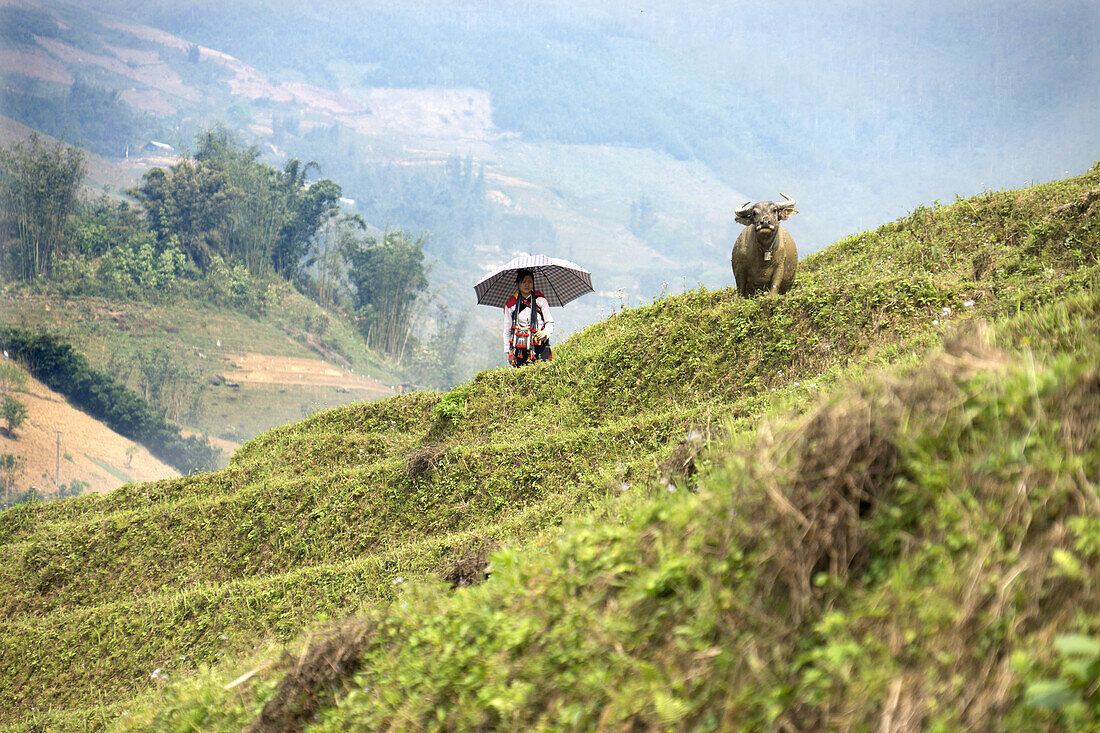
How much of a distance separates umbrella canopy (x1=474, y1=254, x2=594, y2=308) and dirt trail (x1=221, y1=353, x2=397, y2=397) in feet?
147

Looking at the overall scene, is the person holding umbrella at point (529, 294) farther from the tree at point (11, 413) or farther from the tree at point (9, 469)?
the tree at point (11, 413)

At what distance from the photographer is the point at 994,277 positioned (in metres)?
7.79

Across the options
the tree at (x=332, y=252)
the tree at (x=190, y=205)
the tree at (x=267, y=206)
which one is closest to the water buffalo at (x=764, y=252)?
the tree at (x=190, y=205)

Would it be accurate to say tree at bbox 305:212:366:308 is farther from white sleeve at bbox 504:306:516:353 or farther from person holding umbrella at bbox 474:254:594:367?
white sleeve at bbox 504:306:516:353

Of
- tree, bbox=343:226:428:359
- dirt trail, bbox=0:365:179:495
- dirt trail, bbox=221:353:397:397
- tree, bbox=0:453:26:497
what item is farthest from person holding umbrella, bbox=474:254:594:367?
tree, bbox=343:226:428:359

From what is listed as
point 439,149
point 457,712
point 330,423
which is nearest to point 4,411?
point 330,423

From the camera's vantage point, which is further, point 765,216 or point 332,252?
point 332,252

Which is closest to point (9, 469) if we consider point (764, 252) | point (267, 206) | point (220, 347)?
point (220, 347)

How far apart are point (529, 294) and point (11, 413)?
32832 millimetres

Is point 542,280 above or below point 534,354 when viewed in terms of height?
above

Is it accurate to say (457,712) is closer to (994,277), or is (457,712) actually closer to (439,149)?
(994,277)

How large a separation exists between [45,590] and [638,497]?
8906mm

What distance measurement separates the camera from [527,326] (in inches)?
416

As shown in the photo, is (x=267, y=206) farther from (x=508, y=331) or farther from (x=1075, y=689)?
(x=1075, y=689)
